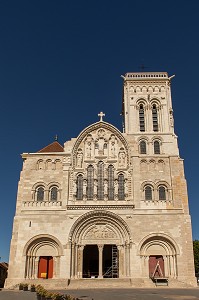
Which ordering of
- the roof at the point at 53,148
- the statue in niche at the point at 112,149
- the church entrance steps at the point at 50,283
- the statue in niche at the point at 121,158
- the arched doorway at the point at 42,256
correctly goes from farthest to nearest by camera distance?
the roof at the point at 53,148, the statue in niche at the point at 112,149, the statue in niche at the point at 121,158, the arched doorway at the point at 42,256, the church entrance steps at the point at 50,283

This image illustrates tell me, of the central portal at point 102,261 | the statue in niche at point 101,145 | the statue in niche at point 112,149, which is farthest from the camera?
the statue in niche at point 101,145

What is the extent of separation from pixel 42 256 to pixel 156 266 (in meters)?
11.1

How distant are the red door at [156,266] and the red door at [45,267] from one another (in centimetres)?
960

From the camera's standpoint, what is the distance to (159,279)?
29.5 meters

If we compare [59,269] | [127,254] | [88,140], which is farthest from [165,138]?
[59,269]

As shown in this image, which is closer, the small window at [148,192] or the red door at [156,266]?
the red door at [156,266]

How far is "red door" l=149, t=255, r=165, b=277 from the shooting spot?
102 ft

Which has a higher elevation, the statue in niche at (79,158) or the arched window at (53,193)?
the statue in niche at (79,158)

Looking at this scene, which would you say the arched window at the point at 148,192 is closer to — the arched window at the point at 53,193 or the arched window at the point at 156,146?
the arched window at the point at 156,146

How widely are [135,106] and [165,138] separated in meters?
5.53

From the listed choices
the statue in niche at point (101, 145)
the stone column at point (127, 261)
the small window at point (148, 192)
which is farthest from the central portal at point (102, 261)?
the statue in niche at point (101, 145)

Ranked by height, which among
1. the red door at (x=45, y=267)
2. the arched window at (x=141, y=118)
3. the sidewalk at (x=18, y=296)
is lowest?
the sidewalk at (x=18, y=296)

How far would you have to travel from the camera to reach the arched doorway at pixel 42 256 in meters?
31.3

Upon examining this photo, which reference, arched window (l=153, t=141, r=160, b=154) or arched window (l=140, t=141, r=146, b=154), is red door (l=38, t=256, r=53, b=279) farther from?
arched window (l=153, t=141, r=160, b=154)
